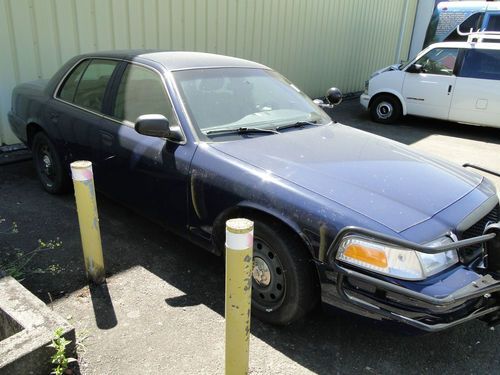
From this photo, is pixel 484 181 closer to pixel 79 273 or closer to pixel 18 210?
pixel 79 273

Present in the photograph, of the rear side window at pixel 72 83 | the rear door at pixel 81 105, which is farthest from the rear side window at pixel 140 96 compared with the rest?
the rear side window at pixel 72 83

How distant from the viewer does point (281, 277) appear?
269 cm

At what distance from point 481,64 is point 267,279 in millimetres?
7786

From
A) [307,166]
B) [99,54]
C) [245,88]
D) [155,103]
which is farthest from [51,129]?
[307,166]

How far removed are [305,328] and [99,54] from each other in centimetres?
315

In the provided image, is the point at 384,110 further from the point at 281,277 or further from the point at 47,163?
the point at 281,277

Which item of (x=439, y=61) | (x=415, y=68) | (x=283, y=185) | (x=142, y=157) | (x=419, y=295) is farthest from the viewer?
(x=415, y=68)

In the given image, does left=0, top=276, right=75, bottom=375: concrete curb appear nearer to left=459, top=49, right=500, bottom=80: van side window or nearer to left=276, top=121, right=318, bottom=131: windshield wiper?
A: left=276, top=121, right=318, bottom=131: windshield wiper

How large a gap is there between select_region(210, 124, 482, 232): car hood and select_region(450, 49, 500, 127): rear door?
607 centimetres

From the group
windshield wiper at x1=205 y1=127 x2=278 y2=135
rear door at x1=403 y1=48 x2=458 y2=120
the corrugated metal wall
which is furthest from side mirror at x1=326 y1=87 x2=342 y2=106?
rear door at x1=403 y1=48 x2=458 y2=120

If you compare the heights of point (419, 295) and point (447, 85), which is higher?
point (419, 295)

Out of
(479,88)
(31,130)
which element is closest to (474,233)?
(31,130)

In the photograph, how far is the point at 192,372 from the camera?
98.3 inches

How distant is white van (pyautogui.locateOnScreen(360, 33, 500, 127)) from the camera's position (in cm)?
852
